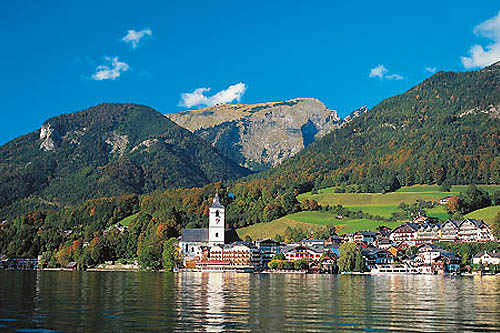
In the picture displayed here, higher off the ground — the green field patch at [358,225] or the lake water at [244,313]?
the green field patch at [358,225]

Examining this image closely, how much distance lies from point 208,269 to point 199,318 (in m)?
129

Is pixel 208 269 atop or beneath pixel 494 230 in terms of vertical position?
beneath

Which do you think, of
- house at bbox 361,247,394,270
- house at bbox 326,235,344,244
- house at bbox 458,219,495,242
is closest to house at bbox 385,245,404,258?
house at bbox 361,247,394,270

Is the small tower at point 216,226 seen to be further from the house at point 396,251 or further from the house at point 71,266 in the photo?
the house at point 396,251

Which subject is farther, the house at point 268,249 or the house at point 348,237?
the house at point 348,237

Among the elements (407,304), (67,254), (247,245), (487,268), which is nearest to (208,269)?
(247,245)

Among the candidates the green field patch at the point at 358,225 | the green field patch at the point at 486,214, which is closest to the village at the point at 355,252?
the green field patch at the point at 358,225

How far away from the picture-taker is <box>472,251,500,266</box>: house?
140125 mm

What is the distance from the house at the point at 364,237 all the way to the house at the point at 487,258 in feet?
115

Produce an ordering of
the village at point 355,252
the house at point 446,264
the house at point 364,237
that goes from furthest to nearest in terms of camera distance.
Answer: the house at point 364,237, the village at point 355,252, the house at point 446,264

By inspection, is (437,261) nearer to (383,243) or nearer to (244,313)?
(383,243)

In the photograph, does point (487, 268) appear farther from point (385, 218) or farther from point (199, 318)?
point (199, 318)

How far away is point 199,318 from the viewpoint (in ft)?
140

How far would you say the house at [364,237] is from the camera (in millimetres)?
175250
